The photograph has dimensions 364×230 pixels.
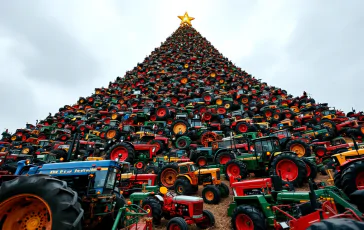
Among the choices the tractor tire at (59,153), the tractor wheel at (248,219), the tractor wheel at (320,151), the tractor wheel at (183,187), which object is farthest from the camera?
the tractor tire at (59,153)

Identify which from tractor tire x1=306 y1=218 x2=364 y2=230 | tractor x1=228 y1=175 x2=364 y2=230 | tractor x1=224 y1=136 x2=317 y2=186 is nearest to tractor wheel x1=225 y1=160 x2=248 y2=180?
tractor x1=224 y1=136 x2=317 y2=186

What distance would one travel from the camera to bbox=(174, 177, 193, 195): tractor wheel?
8527 mm

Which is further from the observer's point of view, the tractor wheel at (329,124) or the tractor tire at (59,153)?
the tractor wheel at (329,124)

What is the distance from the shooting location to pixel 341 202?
4523mm

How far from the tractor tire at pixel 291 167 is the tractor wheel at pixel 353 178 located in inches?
68.6

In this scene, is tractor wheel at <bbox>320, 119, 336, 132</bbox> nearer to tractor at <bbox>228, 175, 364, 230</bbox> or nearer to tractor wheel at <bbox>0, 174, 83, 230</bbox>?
tractor at <bbox>228, 175, 364, 230</bbox>

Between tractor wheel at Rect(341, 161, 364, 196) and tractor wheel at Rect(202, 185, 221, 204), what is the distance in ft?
13.4

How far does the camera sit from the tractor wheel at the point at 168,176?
33.0ft

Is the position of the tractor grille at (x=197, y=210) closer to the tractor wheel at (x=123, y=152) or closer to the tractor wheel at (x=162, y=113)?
the tractor wheel at (x=123, y=152)

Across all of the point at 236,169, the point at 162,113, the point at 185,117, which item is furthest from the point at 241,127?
the point at 236,169

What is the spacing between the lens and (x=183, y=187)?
340 inches

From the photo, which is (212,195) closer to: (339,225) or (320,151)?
(339,225)

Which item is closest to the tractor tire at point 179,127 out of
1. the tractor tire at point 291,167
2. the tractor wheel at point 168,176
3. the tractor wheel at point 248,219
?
the tractor wheel at point 168,176

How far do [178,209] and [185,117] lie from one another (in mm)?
13316
